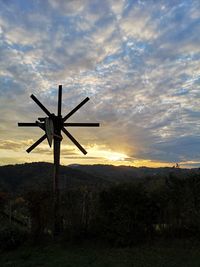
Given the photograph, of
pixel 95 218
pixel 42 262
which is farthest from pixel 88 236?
pixel 42 262

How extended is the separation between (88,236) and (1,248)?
10.6 ft

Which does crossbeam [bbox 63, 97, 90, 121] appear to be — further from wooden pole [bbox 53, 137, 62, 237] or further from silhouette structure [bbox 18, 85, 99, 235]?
wooden pole [bbox 53, 137, 62, 237]

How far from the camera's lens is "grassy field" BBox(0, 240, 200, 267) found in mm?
9312

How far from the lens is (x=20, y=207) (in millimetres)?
14594

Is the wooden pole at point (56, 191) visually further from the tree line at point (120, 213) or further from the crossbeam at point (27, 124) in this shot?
the crossbeam at point (27, 124)

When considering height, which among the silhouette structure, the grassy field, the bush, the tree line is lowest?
the grassy field

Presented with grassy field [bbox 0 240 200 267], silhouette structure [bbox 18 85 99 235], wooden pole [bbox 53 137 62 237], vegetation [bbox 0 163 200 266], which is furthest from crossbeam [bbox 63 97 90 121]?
grassy field [bbox 0 240 200 267]

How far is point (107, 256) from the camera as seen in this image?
1022cm

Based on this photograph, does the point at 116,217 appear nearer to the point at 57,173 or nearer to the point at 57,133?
the point at 57,173

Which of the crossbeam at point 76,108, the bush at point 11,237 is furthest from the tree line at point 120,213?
the crossbeam at point 76,108

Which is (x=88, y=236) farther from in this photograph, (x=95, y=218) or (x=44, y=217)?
(x=44, y=217)

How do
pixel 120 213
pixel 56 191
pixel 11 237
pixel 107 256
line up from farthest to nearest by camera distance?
pixel 56 191, pixel 11 237, pixel 120 213, pixel 107 256

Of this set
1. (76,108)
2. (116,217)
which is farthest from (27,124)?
(116,217)

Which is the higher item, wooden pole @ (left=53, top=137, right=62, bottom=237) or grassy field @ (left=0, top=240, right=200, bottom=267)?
wooden pole @ (left=53, top=137, right=62, bottom=237)
